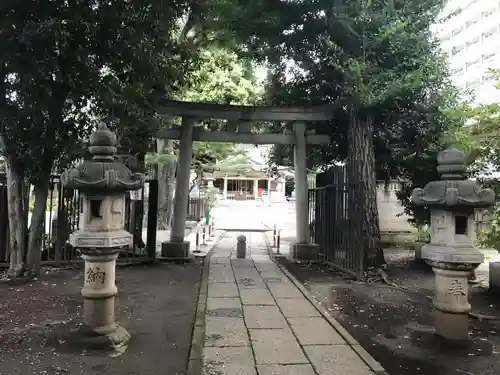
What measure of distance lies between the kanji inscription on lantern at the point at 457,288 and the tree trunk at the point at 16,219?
794 centimetres

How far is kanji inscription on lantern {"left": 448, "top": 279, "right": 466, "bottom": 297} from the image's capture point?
17.6 feet

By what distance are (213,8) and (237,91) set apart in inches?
288

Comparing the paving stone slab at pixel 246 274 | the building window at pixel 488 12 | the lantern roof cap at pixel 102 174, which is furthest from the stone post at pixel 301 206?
the building window at pixel 488 12

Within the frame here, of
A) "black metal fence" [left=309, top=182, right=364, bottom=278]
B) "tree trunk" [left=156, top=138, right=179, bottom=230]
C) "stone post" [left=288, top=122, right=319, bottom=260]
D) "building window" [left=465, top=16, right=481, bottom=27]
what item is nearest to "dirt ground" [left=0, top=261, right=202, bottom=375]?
"black metal fence" [left=309, top=182, right=364, bottom=278]

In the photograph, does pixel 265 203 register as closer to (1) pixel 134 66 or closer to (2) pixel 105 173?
(1) pixel 134 66

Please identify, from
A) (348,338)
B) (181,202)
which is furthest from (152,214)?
(348,338)

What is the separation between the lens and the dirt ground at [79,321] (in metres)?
4.50

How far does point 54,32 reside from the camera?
22.6 feet

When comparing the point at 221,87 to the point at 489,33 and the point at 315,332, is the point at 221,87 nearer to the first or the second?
the point at 315,332

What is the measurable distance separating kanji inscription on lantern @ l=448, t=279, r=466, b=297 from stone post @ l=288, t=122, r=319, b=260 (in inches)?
273

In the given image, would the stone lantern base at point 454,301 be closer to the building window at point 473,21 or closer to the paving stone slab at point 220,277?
the paving stone slab at point 220,277

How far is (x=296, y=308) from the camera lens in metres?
6.81

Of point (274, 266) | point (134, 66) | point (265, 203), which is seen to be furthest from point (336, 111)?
point (265, 203)

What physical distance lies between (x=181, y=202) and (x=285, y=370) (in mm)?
8128
